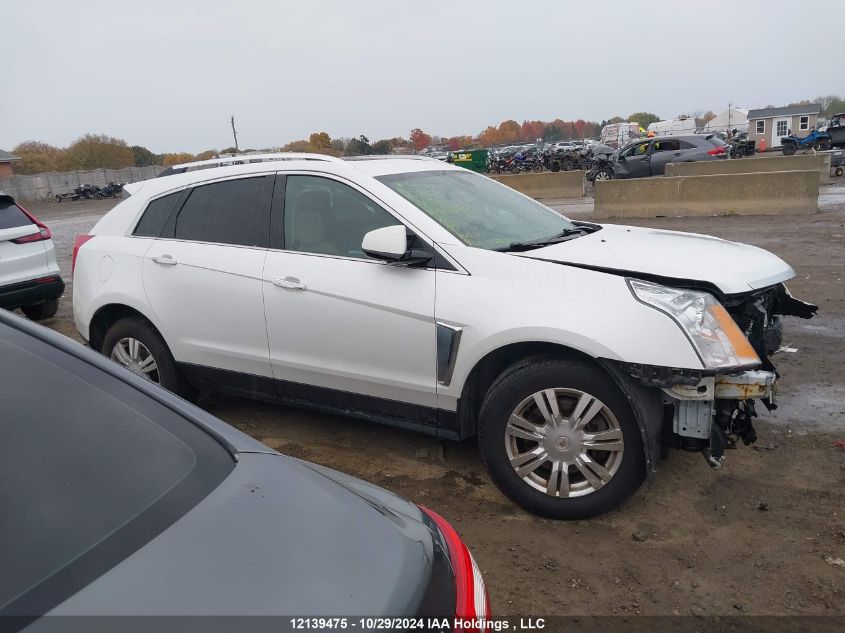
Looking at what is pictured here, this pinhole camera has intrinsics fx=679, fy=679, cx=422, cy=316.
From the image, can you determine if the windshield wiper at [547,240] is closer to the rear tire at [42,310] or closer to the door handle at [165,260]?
the door handle at [165,260]

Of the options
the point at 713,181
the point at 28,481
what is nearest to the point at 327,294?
the point at 28,481

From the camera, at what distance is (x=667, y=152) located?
73.5 ft

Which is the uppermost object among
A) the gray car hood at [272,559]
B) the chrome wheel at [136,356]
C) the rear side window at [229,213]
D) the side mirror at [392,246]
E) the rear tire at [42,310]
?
the rear side window at [229,213]

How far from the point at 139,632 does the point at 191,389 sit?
3.77m

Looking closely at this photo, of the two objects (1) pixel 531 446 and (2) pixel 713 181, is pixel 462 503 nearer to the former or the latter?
(1) pixel 531 446

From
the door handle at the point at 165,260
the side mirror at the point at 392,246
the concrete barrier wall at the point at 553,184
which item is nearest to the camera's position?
the side mirror at the point at 392,246

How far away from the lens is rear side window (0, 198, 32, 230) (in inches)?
297

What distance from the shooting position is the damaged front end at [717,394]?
9.91ft

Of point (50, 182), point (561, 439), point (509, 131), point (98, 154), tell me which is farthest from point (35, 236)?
point (509, 131)

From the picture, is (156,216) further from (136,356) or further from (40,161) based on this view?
(40,161)

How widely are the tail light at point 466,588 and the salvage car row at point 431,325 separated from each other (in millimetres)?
21

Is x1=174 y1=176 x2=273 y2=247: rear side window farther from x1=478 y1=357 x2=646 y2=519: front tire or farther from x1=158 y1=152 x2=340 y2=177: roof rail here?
x1=478 y1=357 x2=646 y2=519: front tire

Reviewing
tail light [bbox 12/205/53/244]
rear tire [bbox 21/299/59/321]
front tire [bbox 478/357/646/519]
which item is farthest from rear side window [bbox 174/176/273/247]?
rear tire [bbox 21/299/59/321]

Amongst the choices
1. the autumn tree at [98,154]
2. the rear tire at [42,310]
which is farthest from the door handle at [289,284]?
the autumn tree at [98,154]
